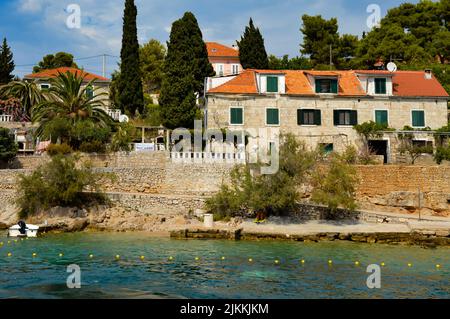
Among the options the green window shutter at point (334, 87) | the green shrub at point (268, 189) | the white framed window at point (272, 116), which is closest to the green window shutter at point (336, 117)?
the green window shutter at point (334, 87)

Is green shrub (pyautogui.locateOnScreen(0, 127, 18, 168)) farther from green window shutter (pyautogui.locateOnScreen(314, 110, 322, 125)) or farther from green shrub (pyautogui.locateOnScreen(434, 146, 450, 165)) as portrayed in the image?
green shrub (pyautogui.locateOnScreen(434, 146, 450, 165))

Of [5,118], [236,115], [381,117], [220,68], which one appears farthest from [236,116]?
[220,68]

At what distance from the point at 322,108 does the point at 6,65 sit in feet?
124

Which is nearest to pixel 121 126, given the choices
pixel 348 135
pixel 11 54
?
pixel 348 135

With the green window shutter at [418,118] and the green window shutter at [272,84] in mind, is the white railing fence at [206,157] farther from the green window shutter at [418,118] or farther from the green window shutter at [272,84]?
the green window shutter at [418,118]

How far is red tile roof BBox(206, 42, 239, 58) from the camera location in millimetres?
61969

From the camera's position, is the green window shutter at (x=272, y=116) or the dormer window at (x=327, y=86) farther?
the dormer window at (x=327, y=86)

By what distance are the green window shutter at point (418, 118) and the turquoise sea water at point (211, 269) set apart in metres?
14.7

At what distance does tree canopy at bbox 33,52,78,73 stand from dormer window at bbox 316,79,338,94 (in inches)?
1565

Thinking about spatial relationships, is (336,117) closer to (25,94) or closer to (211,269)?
(211,269)

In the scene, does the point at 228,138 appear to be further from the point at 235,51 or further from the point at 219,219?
the point at 235,51

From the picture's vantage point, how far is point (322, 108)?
36.6 metres

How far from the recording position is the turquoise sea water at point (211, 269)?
15453 mm

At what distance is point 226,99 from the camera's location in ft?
117
